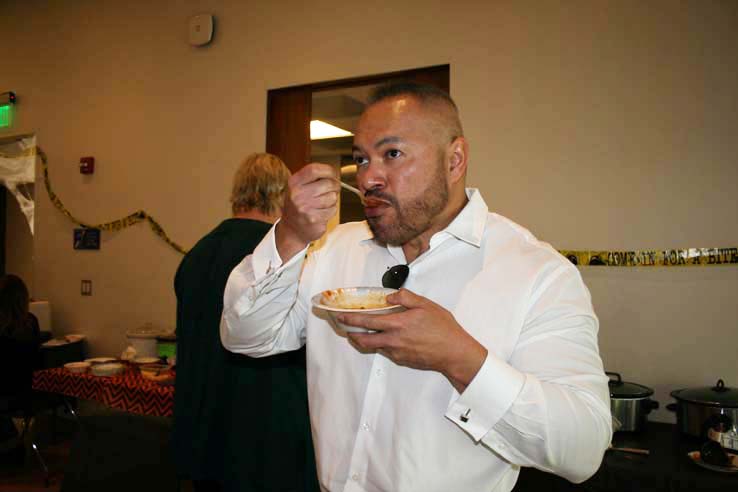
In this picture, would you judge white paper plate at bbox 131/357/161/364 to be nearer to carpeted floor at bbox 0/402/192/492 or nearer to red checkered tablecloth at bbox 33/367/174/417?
red checkered tablecloth at bbox 33/367/174/417

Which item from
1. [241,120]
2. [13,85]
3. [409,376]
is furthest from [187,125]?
[409,376]

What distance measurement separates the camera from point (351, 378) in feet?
4.43

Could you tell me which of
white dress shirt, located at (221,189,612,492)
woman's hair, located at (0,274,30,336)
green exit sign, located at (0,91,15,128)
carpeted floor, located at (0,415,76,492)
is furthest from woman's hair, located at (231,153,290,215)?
green exit sign, located at (0,91,15,128)

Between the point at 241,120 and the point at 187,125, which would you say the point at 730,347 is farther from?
the point at 187,125

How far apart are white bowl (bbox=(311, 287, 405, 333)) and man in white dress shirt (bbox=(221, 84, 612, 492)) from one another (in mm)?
18

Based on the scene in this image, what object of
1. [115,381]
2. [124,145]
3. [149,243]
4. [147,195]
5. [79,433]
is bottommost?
[115,381]

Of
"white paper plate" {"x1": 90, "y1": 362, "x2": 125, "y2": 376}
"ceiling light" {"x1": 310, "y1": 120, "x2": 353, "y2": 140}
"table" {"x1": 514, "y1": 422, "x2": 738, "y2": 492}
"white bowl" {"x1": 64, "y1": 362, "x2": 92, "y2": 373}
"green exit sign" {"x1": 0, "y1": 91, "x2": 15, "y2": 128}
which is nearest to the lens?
"table" {"x1": 514, "y1": 422, "x2": 738, "y2": 492}

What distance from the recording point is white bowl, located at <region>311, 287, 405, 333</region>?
41.1 inches

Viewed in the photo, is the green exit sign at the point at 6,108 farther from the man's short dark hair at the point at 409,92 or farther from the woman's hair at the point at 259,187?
the man's short dark hair at the point at 409,92

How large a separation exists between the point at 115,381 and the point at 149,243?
134 centimetres

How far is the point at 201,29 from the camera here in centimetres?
400

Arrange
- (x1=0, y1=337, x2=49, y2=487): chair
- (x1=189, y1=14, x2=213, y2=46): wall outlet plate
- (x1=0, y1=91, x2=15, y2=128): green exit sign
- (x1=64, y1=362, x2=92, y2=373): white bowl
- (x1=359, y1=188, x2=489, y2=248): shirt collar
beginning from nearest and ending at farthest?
(x1=359, y1=188, x2=489, y2=248): shirt collar, (x1=64, y1=362, x2=92, y2=373): white bowl, (x1=0, y1=337, x2=49, y2=487): chair, (x1=189, y1=14, x2=213, y2=46): wall outlet plate, (x1=0, y1=91, x2=15, y2=128): green exit sign

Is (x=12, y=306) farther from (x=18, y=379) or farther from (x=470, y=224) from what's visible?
(x=470, y=224)

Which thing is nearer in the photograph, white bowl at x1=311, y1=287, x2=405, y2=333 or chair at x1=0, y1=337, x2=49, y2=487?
white bowl at x1=311, y1=287, x2=405, y2=333
